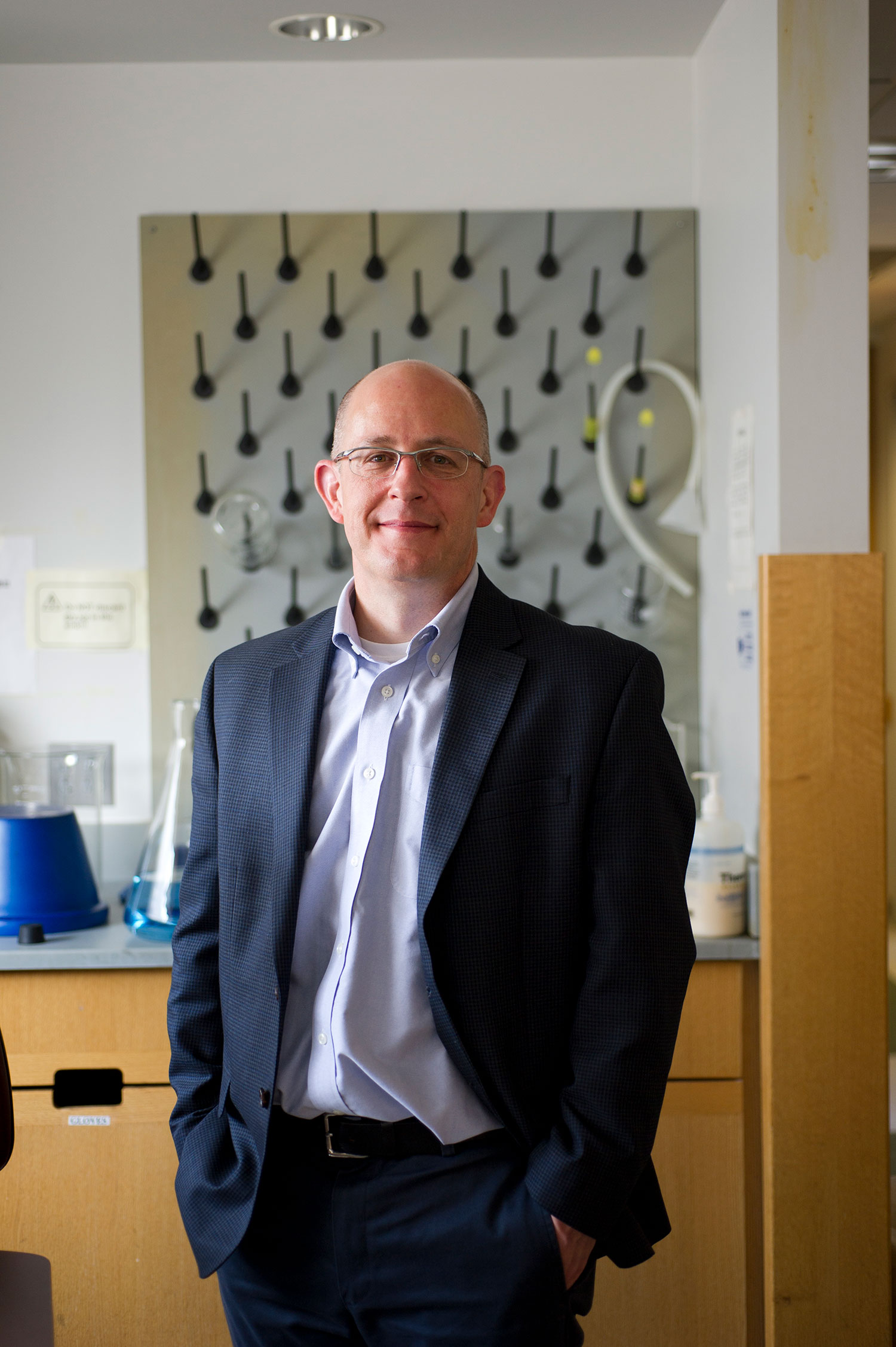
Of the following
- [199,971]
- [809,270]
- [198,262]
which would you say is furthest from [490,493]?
[198,262]

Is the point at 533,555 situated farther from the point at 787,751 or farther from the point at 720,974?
the point at 720,974

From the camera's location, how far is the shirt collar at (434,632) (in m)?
1.38

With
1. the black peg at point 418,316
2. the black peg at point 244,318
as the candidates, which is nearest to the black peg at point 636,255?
the black peg at point 418,316

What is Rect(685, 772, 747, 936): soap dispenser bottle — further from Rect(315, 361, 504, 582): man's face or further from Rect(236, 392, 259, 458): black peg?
Rect(236, 392, 259, 458): black peg

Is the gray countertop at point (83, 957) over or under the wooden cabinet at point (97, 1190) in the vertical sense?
over

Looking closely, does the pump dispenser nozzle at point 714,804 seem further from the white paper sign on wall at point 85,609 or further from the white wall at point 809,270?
the white paper sign on wall at point 85,609

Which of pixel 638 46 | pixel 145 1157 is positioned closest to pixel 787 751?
pixel 145 1157

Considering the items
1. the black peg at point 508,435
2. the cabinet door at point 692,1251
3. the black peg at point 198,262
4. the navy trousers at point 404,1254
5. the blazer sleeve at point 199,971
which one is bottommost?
the cabinet door at point 692,1251

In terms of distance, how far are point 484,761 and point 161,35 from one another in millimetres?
1755

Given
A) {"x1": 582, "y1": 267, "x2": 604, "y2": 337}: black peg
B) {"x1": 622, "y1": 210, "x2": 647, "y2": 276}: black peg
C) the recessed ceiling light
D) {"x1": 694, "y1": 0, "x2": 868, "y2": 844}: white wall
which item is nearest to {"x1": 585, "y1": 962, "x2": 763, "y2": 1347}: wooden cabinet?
{"x1": 694, "y1": 0, "x2": 868, "y2": 844}: white wall

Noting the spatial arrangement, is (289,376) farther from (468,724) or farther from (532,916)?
(532,916)

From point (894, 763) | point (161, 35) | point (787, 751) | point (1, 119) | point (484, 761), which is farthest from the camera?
point (894, 763)

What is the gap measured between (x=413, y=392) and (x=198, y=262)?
1.27 m

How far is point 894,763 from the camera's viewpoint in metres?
5.02
